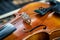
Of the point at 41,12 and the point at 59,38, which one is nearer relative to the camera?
the point at 59,38

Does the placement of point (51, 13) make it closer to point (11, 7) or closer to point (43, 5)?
point (43, 5)

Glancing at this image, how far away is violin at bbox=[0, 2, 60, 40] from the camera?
88 cm

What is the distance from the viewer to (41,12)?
1150 millimetres

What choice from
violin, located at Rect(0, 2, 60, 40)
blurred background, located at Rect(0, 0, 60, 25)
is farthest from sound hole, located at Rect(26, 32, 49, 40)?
blurred background, located at Rect(0, 0, 60, 25)

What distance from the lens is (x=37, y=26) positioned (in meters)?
1.01

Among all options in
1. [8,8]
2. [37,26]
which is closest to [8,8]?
[8,8]

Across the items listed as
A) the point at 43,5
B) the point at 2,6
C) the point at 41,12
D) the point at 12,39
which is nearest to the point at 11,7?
the point at 2,6

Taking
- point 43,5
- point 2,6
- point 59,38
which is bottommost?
point 59,38

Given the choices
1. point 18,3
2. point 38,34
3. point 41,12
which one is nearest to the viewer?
point 38,34

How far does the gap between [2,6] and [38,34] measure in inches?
50.8

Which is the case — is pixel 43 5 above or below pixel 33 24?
above

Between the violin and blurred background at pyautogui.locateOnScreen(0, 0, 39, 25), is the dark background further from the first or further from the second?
the violin

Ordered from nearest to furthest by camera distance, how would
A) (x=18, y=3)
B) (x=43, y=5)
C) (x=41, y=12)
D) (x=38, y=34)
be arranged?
1. (x=38, y=34)
2. (x=41, y=12)
3. (x=43, y=5)
4. (x=18, y=3)

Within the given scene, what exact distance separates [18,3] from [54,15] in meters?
1.17
